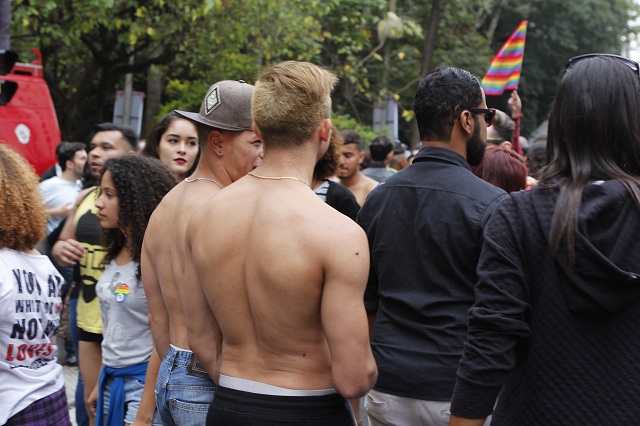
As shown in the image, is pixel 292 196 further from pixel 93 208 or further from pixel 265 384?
pixel 93 208

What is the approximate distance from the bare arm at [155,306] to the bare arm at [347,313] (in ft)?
3.87

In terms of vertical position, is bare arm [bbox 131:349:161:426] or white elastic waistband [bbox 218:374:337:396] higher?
white elastic waistband [bbox 218:374:337:396]

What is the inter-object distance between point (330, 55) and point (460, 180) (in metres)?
17.7

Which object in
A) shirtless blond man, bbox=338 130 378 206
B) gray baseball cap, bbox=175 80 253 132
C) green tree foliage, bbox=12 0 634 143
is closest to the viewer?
gray baseball cap, bbox=175 80 253 132

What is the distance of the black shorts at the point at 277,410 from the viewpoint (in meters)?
2.57

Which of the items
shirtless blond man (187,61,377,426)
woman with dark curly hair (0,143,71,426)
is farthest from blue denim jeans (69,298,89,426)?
shirtless blond man (187,61,377,426)

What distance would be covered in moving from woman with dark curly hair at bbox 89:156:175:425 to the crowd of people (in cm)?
1

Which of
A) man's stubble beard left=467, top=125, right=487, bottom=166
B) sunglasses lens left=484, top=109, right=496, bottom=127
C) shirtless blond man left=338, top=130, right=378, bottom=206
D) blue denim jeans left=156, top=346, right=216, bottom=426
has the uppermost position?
sunglasses lens left=484, top=109, right=496, bottom=127

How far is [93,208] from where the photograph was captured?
504 centimetres

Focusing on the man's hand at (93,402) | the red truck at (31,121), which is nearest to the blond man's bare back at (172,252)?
the man's hand at (93,402)

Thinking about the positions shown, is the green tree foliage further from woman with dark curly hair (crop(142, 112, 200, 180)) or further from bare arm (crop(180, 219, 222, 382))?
bare arm (crop(180, 219, 222, 382))

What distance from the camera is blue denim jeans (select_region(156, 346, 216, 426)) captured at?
3074 millimetres

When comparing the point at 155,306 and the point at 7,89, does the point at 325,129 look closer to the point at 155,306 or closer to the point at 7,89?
the point at 155,306

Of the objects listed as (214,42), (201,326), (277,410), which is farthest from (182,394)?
(214,42)
